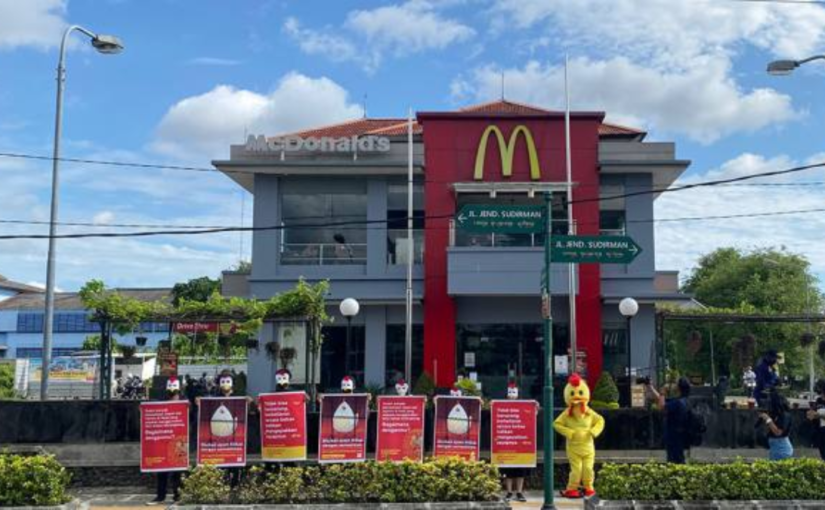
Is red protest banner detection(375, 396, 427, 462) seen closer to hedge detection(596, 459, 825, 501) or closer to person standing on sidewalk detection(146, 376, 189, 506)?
person standing on sidewalk detection(146, 376, 189, 506)

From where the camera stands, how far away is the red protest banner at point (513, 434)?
12523 millimetres

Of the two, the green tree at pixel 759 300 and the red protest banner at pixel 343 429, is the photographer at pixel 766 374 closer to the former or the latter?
the red protest banner at pixel 343 429

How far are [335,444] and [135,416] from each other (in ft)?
13.1

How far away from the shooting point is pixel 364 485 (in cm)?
1019

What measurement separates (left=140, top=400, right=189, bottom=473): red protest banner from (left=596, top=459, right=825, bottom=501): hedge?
6187 mm

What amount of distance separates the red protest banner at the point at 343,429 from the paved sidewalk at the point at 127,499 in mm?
2406

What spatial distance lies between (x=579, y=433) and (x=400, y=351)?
1472cm

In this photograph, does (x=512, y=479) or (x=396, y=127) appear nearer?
(x=512, y=479)

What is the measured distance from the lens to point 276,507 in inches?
391

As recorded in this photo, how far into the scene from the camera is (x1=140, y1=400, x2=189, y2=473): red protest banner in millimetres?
12320

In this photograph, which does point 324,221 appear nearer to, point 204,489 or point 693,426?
point 204,489

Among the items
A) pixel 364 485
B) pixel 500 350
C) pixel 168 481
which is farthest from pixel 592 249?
pixel 500 350

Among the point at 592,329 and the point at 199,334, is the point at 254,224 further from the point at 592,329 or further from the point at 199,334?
the point at 592,329

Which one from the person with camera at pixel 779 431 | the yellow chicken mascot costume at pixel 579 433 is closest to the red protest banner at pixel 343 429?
the yellow chicken mascot costume at pixel 579 433
